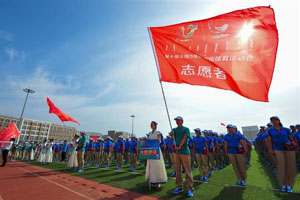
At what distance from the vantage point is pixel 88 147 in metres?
15.6

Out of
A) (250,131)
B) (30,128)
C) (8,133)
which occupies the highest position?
(30,128)

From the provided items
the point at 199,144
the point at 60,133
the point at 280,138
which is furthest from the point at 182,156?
the point at 60,133

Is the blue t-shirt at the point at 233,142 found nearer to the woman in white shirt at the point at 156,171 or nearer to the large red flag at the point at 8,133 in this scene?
the woman in white shirt at the point at 156,171

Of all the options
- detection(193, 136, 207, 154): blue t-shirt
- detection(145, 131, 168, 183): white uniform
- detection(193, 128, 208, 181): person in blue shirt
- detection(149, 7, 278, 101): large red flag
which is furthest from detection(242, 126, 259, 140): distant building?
detection(145, 131, 168, 183): white uniform

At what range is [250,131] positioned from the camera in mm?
68562

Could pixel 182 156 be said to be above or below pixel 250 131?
below

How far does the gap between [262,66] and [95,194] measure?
6538 millimetres

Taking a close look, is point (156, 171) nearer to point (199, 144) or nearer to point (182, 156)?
point (182, 156)

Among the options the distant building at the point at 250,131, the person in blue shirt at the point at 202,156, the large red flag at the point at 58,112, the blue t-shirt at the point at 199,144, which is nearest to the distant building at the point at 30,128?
the large red flag at the point at 58,112

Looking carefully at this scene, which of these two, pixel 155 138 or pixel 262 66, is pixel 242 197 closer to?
pixel 155 138

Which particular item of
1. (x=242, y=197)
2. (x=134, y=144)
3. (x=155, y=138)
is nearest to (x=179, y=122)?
(x=155, y=138)

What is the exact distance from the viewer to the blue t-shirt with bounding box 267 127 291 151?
4836 mm

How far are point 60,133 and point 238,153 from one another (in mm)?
133906

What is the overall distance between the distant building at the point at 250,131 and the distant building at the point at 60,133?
11664 centimetres
